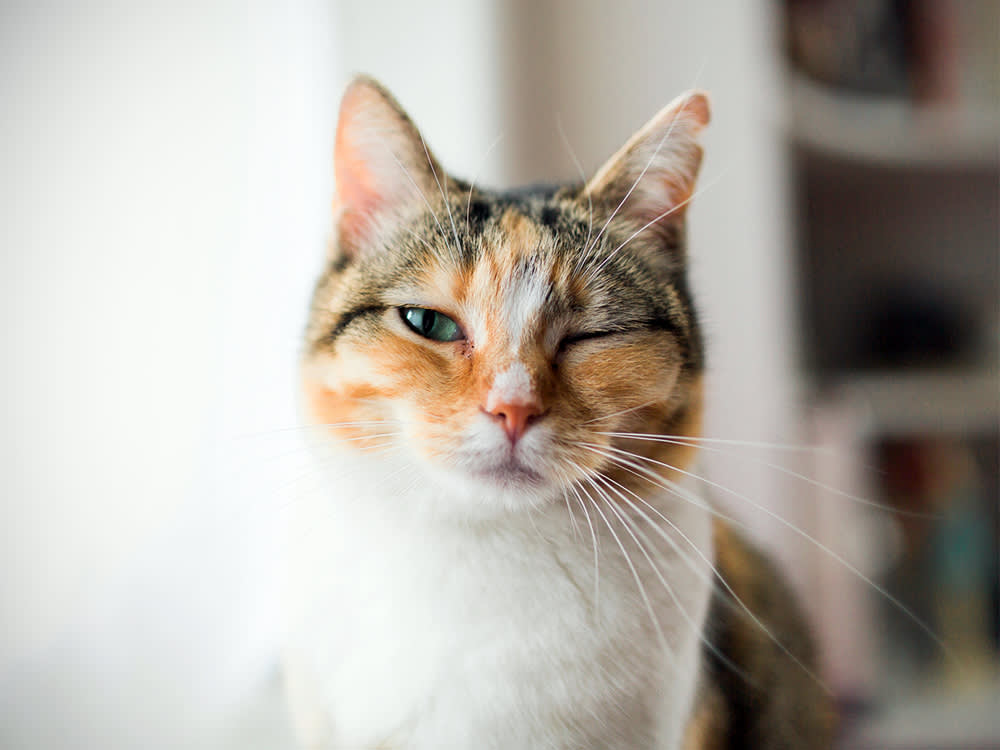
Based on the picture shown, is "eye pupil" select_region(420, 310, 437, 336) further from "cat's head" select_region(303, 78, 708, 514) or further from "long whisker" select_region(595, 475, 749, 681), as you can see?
"long whisker" select_region(595, 475, 749, 681)

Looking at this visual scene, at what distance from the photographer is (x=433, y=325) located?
0.62 meters

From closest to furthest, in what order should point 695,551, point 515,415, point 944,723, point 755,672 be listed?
point 515,415
point 695,551
point 755,672
point 944,723

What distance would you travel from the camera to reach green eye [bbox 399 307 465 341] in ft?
2.03

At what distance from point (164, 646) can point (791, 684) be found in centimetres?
69

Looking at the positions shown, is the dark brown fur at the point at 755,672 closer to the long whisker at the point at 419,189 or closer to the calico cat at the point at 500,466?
the calico cat at the point at 500,466

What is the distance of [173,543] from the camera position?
63 centimetres

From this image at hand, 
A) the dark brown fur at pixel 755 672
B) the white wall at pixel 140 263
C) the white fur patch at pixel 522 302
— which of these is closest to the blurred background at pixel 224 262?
the white wall at pixel 140 263

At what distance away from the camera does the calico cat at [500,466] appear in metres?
0.56

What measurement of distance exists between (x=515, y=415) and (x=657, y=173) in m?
0.27

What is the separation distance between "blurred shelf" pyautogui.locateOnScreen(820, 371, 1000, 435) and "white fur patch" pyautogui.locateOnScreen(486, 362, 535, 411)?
132 cm

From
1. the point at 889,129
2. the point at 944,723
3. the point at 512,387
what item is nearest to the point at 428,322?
the point at 512,387

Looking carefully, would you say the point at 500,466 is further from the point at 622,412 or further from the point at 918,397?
the point at 918,397

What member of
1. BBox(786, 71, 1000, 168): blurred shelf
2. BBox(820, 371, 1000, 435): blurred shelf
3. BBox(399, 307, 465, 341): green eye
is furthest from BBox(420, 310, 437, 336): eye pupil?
BBox(820, 371, 1000, 435): blurred shelf

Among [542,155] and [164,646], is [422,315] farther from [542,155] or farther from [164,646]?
[542,155]
